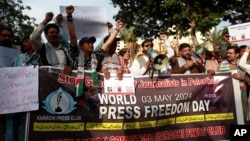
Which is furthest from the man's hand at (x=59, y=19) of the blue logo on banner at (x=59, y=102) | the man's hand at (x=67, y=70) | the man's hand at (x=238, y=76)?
the man's hand at (x=238, y=76)

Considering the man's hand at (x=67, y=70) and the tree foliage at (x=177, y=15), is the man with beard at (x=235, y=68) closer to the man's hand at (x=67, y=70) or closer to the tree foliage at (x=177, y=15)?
the man's hand at (x=67, y=70)

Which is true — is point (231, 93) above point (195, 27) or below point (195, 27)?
below

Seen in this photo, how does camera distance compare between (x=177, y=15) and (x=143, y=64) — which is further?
(x=177, y=15)

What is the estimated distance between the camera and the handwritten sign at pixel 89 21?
5.37 metres

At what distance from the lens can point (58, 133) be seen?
16.5 feet

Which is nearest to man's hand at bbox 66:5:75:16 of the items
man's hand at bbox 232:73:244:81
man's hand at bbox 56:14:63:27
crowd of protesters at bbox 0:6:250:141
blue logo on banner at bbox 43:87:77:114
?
crowd of protesters at bbox 0:6:250:141

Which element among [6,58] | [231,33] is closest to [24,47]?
[6,58]

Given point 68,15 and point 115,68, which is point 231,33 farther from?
point 68,15

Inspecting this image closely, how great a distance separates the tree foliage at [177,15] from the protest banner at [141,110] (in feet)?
45.8

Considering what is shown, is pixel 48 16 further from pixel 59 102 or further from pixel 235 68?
pixel 235 68

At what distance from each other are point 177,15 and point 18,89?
17241 mm

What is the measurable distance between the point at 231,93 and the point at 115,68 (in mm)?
2108

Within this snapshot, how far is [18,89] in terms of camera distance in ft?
16.3

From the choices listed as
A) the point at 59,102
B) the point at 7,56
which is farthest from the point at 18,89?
the point at 7,56
